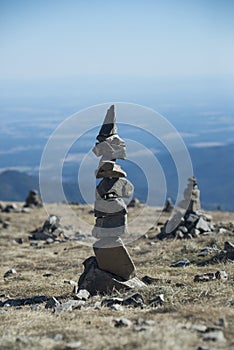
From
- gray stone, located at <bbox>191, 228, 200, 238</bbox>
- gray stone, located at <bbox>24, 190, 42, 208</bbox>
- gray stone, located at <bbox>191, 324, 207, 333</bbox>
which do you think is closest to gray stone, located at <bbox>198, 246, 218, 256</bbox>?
gray stone, located at <bbox>191, 228, 200, 238</bbox>

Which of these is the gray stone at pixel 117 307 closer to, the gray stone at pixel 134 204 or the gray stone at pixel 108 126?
the gray stone at pixel 108 126

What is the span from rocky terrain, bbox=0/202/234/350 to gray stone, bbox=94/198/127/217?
2.41 m

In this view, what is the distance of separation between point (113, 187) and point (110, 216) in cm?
94

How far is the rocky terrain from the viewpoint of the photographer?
38.1 feet

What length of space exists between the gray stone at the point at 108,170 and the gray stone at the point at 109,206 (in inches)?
29.7

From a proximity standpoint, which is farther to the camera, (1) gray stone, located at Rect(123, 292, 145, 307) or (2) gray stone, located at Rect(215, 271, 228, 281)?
(2) gray stone, located at Rect(215, 271, 228, 281)

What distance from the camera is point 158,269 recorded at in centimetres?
2341

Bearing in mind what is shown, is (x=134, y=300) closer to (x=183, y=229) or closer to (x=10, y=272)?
(x=10, y=272)

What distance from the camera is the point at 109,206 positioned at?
19062 millimetres

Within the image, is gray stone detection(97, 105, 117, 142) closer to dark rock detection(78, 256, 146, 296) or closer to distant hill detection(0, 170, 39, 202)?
dark rock detection(78, 256, 146, 296)

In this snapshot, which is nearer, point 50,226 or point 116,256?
point 116,256

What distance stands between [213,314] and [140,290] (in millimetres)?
4524

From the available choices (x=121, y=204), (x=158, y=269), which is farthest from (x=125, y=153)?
(x=158, y=269)

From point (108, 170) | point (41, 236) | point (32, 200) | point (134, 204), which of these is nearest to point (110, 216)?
point (108, 170)
